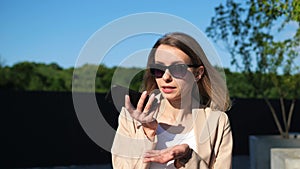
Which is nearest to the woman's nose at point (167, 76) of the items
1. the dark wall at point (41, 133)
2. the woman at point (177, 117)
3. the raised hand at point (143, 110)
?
the woman at point (177, 117)

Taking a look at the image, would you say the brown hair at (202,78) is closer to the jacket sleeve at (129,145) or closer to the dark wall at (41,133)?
the jacket sleeve at (129,145)

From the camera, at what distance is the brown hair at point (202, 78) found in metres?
1.68

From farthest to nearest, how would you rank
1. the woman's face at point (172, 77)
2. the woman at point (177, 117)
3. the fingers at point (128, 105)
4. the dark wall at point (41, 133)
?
the dark wall at point (41, 133) → the woman's face at point (172, 77) → the woman at point (177, 117) → the fingers at point (128, 105)

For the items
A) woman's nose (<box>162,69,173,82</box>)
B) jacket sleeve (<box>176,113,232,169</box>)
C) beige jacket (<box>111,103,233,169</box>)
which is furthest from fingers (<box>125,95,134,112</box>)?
jacket sleeve (<box>176,113,232,169</box>)

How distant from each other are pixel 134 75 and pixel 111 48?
268 millimetres

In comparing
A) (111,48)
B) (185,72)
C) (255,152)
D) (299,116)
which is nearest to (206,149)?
(185,72)

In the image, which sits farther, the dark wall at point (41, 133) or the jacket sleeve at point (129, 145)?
the dark wall at point (41, 133)

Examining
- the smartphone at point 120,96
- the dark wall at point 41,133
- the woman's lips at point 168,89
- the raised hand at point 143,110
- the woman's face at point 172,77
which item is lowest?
the dark wall at point 41,133

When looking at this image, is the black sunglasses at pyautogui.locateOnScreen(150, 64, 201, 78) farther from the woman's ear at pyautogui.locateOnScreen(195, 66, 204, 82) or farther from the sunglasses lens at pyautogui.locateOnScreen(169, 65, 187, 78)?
the woman's ear at pyautogui.locateOnScreen(195, 66, 204, 82)

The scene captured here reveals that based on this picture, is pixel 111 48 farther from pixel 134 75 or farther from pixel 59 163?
pixel 59 163

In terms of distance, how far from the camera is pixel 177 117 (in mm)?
1812

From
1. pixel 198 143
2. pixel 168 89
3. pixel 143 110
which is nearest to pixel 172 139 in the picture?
pixel 198 143

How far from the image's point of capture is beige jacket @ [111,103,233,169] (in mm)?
1543

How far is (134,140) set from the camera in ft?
5.06
